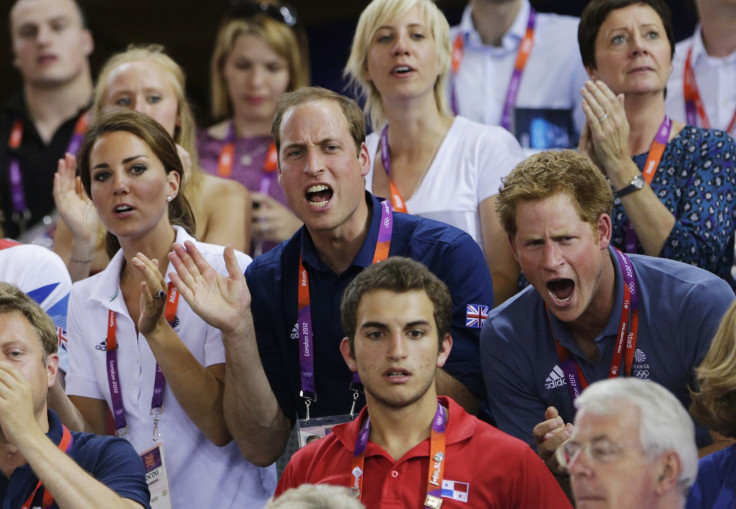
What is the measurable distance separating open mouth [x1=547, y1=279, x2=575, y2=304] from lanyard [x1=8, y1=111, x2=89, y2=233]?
2.82 m

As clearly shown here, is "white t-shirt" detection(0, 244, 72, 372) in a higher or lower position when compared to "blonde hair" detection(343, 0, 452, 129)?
lower

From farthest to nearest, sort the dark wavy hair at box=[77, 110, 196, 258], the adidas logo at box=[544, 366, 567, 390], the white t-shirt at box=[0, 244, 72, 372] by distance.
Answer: the white t-shirt at box=[0, 244, 72, 372] → the dark wavy hair at box=[77, 110, 196, 258] → the adidas logo at box=[544, 366, 567, 390]

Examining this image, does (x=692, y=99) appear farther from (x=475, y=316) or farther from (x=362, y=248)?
(x=362, y=248)

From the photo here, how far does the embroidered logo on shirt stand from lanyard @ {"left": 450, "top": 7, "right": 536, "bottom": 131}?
214 centimetres

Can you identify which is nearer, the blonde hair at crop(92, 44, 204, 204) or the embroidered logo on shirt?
the embroidered logo on shirt

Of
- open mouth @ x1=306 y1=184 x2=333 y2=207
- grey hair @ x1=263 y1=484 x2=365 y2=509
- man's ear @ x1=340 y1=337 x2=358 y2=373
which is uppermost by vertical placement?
open mouth @ x1=306 y1=184 x2=333 y2=207

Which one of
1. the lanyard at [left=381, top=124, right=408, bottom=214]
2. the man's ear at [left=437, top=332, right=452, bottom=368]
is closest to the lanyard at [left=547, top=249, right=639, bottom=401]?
the man's ear at [left=437, top=332, right=452, bottom=368]

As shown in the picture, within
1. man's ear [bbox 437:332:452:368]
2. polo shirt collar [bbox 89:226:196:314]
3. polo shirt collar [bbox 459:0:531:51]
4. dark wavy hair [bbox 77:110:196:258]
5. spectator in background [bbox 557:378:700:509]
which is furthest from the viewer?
polo shirt collar [bbox 459:0:531:51]

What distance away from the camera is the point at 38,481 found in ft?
10.4

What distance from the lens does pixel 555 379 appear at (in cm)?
336

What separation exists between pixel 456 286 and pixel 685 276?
2.16 feet

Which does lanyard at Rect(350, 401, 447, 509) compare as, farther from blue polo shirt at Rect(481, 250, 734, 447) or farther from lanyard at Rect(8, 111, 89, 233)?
lanyard at Rect(8, 111, 89, 233)

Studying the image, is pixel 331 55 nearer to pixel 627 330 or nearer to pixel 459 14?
pixel 459 14

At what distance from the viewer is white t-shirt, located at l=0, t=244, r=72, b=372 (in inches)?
161
